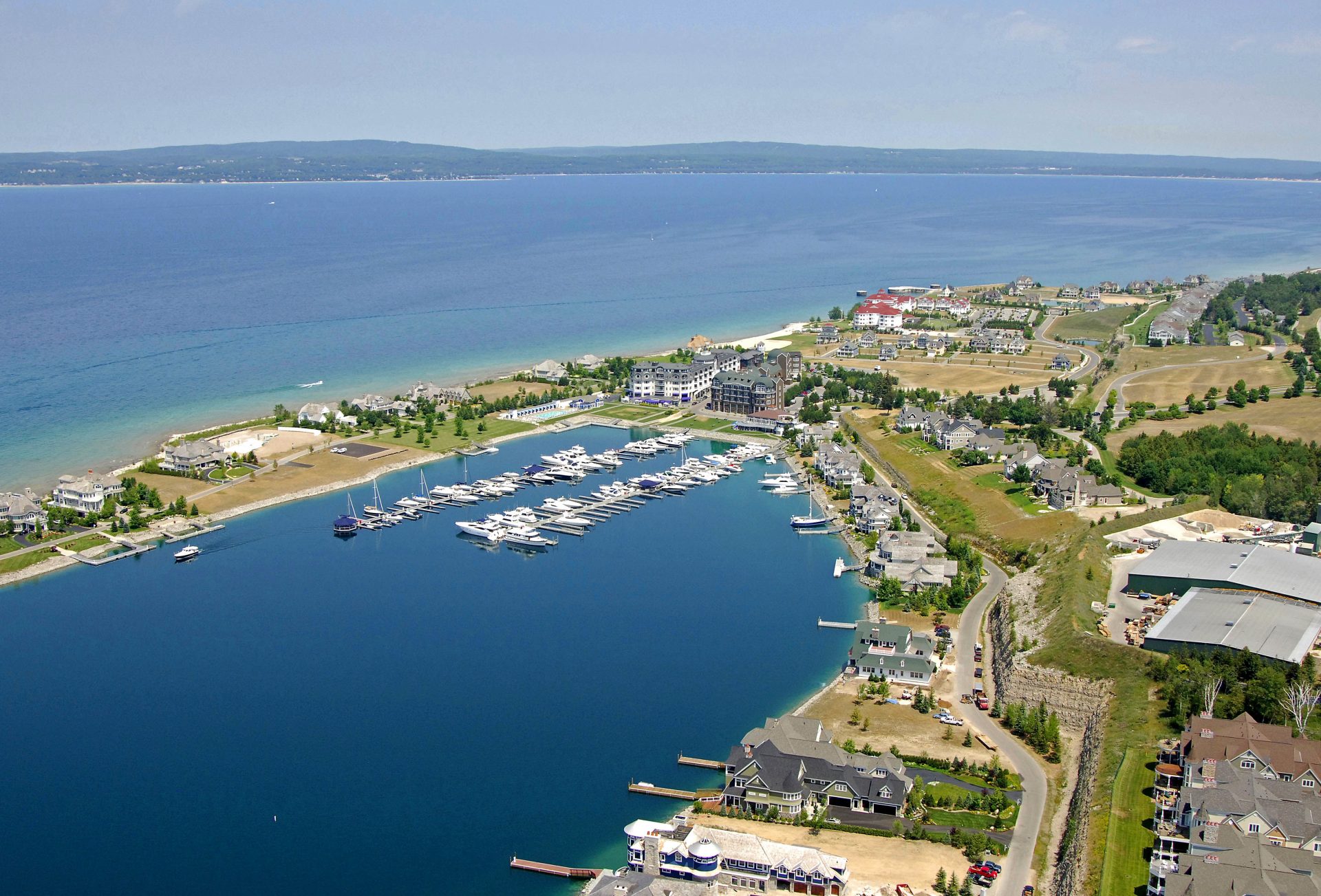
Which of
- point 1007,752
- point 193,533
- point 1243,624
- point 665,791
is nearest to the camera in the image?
point 665,791

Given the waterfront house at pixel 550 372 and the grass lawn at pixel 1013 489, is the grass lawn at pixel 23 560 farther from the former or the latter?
the grass lawn at pixel 1013 489

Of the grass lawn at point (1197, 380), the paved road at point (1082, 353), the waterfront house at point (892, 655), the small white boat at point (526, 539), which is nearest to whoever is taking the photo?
the waterfront house at point (892, 655)

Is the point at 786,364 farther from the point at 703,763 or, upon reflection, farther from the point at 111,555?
the point at 703,763

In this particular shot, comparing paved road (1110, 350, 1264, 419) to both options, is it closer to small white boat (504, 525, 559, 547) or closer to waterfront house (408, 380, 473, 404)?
small white boat (504, 525, 559, 547)

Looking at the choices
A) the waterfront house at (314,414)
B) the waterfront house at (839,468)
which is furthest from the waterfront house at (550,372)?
the waterfront house at (839,468)

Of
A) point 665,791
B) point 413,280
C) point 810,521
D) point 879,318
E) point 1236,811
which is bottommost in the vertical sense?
point 665,791

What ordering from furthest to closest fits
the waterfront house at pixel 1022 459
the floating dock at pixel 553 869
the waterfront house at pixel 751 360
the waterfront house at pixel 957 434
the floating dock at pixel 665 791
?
the waterfront house at pixel 751 360
the waterfront house at pixel 957 434
the waterfront house at pixel 1022 459
the floating dock at pixel 665 791
the floating dock at pixel 553 869

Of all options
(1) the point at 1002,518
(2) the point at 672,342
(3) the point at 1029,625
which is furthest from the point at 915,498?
(2) the point at 672,342

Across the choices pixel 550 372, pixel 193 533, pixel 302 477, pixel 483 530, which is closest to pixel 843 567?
pixel 483 530
